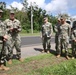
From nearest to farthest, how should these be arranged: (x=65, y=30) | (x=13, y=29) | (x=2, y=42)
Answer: (x=2, y=42) → (x=13, y=29) → (x=65, y=30)

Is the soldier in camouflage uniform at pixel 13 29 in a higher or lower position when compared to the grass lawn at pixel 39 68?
higher

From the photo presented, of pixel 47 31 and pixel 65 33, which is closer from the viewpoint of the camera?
pixel 65 33

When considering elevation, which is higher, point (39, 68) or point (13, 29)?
point (13, 29)

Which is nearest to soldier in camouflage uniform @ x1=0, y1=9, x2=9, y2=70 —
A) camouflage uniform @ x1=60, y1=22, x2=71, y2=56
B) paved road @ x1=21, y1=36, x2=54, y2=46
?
camouflage uniform @ x1=60, y1=22, x2=71, y2=56

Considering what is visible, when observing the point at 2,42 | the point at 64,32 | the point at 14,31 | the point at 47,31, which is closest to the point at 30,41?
the point at 47,31

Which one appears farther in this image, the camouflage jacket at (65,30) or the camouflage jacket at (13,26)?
the camouflage jacket at (65,30)

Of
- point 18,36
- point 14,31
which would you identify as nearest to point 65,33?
point 18,36

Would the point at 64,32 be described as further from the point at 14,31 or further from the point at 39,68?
the point at 39,68

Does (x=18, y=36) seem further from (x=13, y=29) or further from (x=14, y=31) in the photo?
(x=13, y=29)

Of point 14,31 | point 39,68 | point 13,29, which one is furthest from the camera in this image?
point 14,31

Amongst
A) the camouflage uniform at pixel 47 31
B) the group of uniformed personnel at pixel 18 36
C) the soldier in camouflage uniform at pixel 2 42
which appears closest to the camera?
the soldier in camouflage uniform at pixel 2 42

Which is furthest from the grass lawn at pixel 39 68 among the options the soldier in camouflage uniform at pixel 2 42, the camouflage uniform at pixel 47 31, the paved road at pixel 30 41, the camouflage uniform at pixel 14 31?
the paved road at pixel 30 41

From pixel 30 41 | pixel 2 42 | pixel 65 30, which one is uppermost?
pixel 65 30

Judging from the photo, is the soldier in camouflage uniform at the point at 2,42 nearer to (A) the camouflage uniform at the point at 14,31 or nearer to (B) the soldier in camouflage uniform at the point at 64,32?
(A) the camouflage uniform at the point at 14,31
